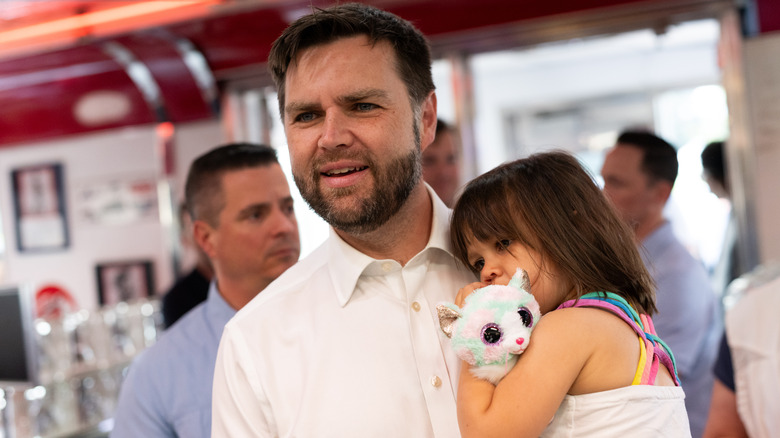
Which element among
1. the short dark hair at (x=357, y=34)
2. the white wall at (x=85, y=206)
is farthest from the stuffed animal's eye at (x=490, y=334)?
the white wall at (x=85, y=206)

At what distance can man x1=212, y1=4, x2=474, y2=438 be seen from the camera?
1.44m

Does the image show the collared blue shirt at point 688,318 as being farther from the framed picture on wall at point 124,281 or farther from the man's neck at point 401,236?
the framed picture on wall at point 124,281

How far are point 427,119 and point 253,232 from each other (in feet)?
2.74

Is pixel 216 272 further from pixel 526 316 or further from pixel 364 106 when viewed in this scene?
pixel 526 316

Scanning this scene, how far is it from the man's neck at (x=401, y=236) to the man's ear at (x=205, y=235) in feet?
2.93

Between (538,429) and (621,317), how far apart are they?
0.26 m

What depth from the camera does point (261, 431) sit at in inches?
Result: 56.9

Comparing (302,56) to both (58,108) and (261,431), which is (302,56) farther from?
(58,108)

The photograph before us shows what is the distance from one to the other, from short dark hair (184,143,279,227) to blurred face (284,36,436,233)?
2.83 ft

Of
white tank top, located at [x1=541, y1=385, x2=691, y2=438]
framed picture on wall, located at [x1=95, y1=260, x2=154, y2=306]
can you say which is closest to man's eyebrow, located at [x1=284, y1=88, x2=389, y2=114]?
white tank top, located at [x1=541, y1=385, x2=691, y2=438]

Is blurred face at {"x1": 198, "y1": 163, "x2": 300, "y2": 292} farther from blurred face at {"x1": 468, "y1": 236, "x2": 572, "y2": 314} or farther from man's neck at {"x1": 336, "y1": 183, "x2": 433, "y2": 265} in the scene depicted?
blurred face at {"x1": 468, "y1": 236, "x2": 572, "y2": 314}

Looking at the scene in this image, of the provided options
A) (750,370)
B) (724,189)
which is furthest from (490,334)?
(724,189)

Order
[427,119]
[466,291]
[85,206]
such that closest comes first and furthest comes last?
1. [466,291]
2. [427,119]
3. [85,206]

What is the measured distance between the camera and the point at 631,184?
304 cm
